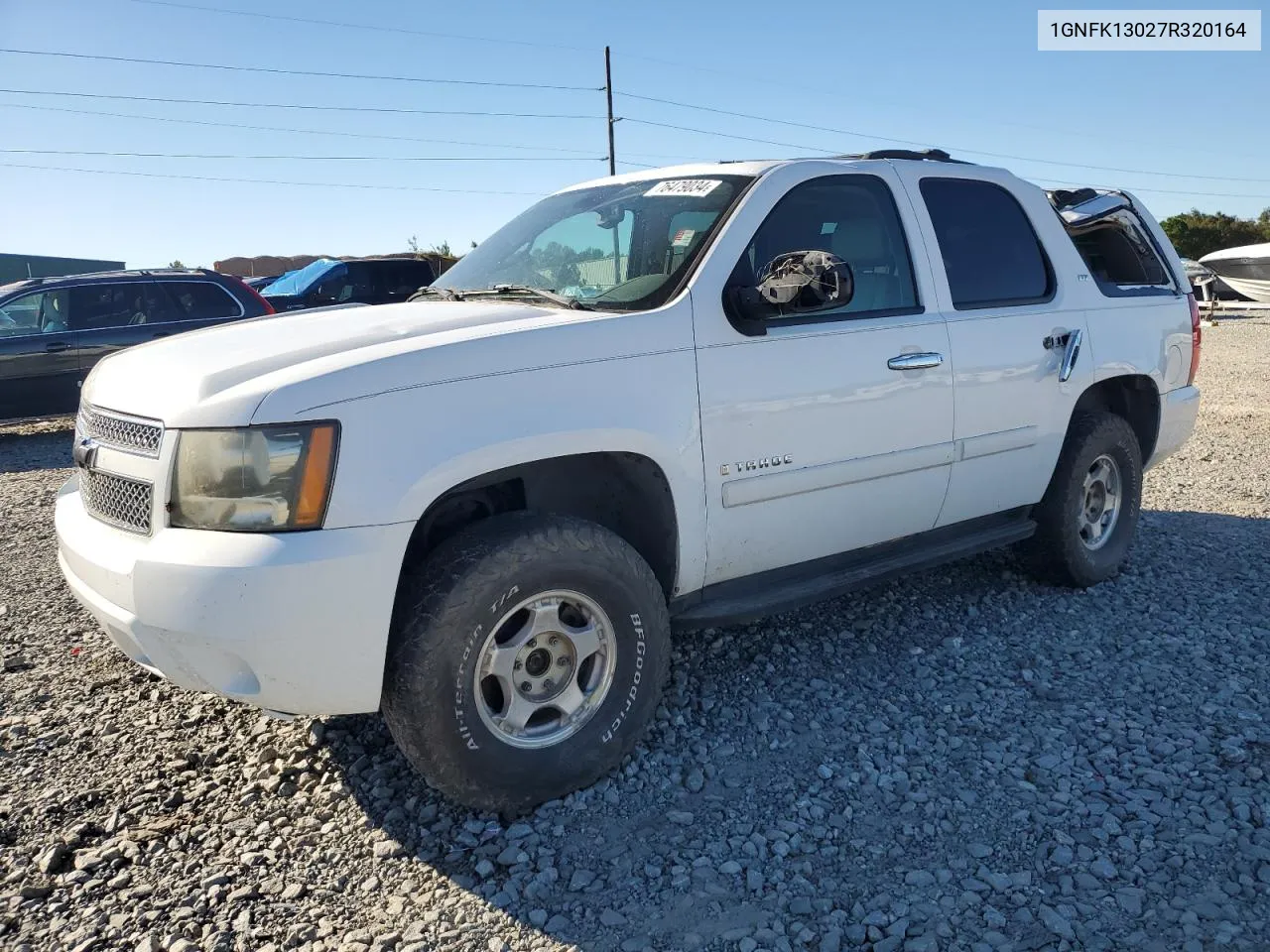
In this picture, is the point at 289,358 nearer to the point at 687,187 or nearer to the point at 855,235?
the point at 687,187

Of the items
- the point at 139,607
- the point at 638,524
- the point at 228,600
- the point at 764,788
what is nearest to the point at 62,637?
the point at 139,607

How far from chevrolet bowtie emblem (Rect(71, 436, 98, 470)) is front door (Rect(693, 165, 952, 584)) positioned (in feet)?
6.19

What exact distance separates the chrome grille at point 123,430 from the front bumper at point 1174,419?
466 cm


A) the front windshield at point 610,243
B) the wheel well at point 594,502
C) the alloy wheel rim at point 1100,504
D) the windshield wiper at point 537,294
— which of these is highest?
the front windshield at point 610,243

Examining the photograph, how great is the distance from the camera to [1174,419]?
16.7ft

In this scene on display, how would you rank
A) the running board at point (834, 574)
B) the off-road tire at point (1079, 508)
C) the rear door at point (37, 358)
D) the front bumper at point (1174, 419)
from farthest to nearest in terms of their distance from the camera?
1. the rear door at point (37, 358)
2. the front bumper at point (1174, 419)
3. the off-road tire at point (1079, 508)
4. the running board at point (834, 574)

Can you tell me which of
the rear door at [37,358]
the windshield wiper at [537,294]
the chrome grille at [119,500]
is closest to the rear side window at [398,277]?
the rear door at [37,358]

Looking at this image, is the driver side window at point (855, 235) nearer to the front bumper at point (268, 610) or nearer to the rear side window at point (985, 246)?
the rear side window at point (985, 246)

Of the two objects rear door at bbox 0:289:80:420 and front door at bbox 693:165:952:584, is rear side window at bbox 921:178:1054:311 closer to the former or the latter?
front door at bbox 693:165:952:584

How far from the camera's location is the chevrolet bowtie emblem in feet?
9.68

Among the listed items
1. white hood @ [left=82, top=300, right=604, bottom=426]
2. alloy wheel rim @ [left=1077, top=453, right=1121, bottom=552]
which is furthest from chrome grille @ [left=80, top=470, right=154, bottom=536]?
alloy wheel rim @ [left=1077, top=453, right=1121, bottom=552]

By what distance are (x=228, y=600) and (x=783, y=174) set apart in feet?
7.92

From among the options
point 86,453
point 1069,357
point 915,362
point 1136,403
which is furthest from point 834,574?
point 86,453

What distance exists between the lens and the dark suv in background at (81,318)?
973cm
